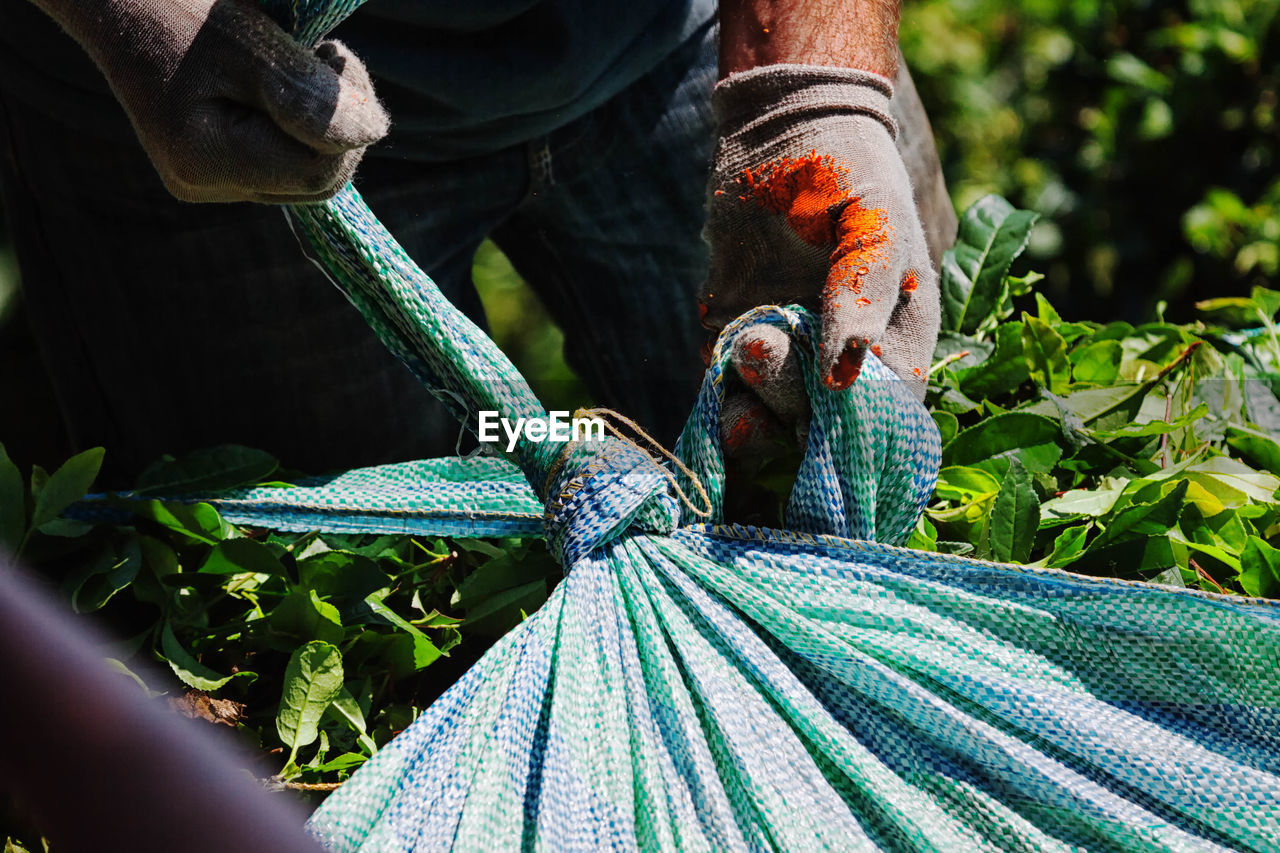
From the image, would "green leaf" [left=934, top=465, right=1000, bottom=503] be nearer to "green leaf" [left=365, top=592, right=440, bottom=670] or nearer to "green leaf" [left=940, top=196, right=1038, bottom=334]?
"green leaf" [left=940, top=196, right=1038, bottom=334]

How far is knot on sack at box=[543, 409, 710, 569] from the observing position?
873 millimetres

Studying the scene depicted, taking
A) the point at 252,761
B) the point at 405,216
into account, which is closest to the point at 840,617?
the point at 252,761

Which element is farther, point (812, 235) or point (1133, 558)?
point (812, 235)

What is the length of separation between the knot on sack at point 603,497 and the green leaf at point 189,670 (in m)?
0.29

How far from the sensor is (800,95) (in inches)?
42.1

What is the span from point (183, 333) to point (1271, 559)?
3.90 ft

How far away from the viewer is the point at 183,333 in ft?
4.53

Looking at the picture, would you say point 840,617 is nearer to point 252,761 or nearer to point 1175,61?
point 252,761

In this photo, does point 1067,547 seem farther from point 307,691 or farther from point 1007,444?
point 307,691

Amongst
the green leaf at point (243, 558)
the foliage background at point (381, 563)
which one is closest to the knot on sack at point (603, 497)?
the foliage background at point (381, 563)

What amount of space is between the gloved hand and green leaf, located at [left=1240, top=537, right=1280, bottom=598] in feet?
0.99

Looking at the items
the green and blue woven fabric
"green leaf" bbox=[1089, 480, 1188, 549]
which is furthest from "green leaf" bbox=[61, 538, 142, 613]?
"green leaf" bbox=[1089, 480, 1188, 549]

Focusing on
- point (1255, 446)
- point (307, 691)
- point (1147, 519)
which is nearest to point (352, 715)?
point (307, 691)

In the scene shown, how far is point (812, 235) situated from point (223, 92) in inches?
20.4
